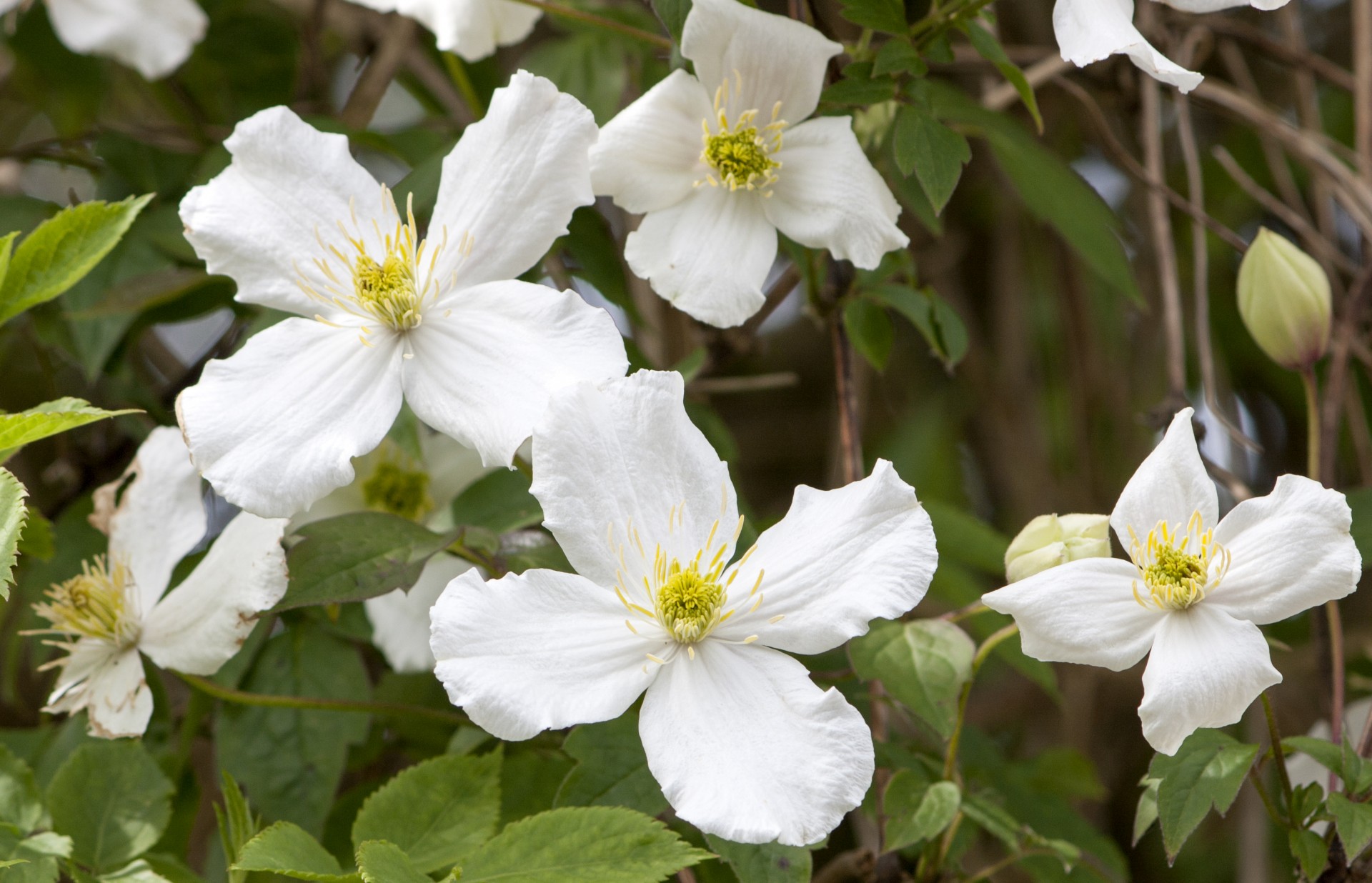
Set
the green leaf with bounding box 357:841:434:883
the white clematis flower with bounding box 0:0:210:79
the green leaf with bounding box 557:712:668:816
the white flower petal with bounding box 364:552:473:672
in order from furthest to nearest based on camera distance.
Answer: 1. the white clematis flower with bounding box 0:0:210:79
2. the white flower petal with bounding box 364:552:473:672
3. the green leaf with bounding box 557:712:668:816
4. the green leaf with bounding box 357:841:434:883

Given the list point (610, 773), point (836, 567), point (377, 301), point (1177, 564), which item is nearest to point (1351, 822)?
point (1177, 564)

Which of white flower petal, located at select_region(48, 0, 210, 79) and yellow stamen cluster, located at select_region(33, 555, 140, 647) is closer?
yellow stamen cluster, located at select_region(33, 555, 140, 647)

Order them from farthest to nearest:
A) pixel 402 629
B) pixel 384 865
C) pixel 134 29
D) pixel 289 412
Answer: pixel 134 29
pixel 402 629
pixel 289 412
pixel 384 865

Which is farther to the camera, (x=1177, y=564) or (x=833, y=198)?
(x=833, y=198)

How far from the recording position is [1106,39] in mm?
695

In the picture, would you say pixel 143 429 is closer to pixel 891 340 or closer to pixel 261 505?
pixel 261 505

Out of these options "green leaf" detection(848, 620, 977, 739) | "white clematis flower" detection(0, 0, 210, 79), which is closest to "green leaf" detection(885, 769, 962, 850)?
"green leaf" detection(848, 620, 977, 739)

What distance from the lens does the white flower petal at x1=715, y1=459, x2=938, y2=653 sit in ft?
2.18

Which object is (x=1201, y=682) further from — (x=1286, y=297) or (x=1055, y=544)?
(x=1286, y=297)

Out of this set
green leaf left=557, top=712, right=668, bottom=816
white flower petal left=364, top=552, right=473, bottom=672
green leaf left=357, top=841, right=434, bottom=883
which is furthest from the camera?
white flower petal left=364, top=552, right=473, bottom=672

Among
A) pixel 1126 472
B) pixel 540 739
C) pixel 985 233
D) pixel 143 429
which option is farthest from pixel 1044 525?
pixel 985 233

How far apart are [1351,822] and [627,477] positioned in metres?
0.42

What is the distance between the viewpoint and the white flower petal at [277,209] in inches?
30.6

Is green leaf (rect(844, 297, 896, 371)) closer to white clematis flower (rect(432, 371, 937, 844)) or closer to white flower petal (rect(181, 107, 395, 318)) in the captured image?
white clematis flower (rect(432, 371, 937, 844))
